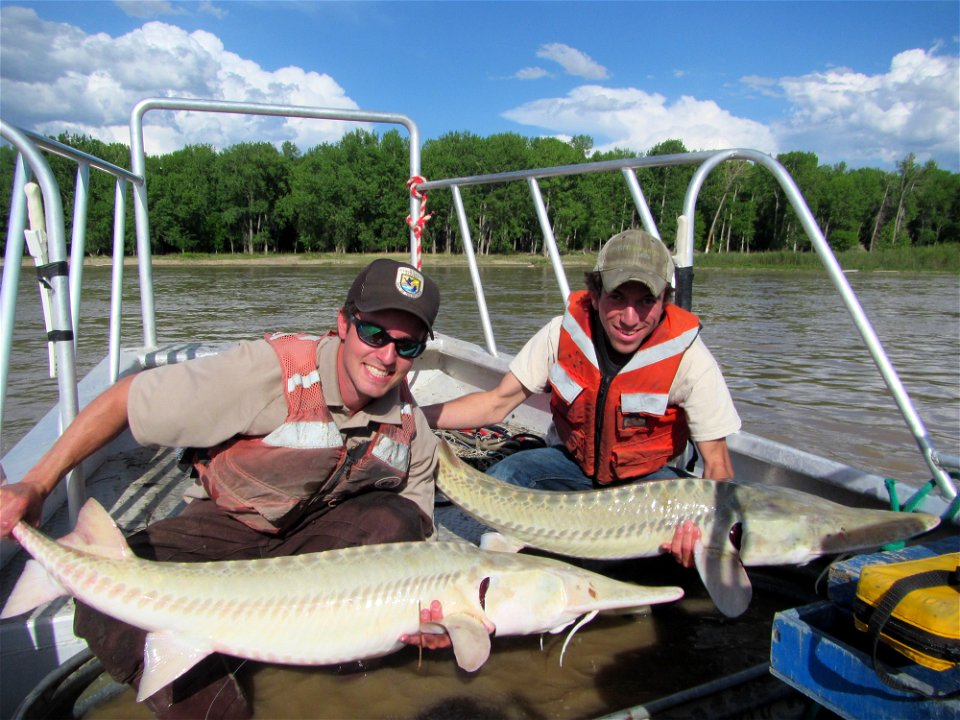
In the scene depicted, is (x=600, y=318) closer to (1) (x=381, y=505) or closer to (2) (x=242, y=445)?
(1) (x=381, y=505)

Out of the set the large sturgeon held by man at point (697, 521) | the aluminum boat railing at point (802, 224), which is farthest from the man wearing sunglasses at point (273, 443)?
the aluminum boat railing at point (802, 224)

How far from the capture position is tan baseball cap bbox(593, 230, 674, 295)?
9.61 ft

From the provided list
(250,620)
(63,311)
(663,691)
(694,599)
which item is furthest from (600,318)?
(63,311)

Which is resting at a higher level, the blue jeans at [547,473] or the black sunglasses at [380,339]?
the black sunglasses at [380,339]

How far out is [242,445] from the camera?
8.16 feet

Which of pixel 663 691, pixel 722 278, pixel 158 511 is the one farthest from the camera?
pixel 722 278

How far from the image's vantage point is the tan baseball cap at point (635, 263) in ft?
9.61

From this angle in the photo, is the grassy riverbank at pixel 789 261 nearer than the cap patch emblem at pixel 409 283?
No

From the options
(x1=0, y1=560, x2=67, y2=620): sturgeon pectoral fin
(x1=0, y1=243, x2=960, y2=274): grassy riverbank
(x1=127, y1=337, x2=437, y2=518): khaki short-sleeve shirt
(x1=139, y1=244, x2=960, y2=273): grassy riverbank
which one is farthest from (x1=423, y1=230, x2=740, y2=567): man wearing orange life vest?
(x1=139, y1=244, x2=960, y2=273): grassy riverbank

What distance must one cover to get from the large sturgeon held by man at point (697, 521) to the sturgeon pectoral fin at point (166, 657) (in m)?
1.20

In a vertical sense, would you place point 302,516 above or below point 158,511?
above

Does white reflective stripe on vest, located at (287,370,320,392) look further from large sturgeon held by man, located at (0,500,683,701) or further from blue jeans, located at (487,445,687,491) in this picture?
blue jeans, located at (487,445,687,491)

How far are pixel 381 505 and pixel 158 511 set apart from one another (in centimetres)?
155

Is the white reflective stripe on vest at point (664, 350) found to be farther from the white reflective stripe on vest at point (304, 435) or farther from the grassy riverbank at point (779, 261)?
the grassy riverbank at point (779, 261)
